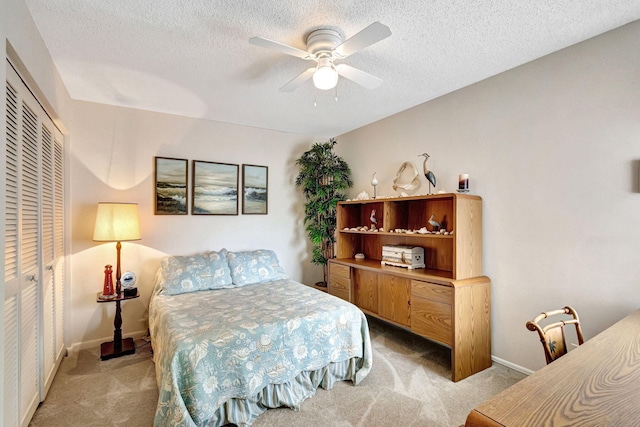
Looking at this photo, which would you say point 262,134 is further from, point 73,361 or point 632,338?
point 632,338

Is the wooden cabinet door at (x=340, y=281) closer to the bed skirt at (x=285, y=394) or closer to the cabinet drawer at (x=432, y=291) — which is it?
the cabinet drawer at (x=432, y=291)

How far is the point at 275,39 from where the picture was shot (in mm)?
2080

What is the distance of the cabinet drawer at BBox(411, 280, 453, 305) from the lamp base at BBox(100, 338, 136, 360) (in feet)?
9.08

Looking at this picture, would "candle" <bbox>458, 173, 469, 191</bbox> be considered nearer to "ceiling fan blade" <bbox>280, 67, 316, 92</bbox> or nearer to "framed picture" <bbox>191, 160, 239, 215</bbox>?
"ceiling fan blade" <bbox>280, 67, 316, 92</bbox>

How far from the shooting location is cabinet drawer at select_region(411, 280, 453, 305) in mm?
2460

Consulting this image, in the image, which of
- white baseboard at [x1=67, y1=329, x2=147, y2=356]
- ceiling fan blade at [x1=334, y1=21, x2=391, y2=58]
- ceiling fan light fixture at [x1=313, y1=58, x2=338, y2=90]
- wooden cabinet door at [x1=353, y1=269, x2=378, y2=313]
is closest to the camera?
ceiling fan blade at [x1=334, y1=21, x2=391, y2=58]

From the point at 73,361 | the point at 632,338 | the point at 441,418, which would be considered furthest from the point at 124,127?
the point at 632,338

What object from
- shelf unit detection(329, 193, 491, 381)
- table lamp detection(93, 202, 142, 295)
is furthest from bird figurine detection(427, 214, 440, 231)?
table lamp detection(93, 202, 142, 295)

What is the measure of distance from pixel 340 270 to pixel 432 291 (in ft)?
4.26

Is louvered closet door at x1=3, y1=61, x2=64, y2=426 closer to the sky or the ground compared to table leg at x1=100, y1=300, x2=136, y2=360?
closer to the sky

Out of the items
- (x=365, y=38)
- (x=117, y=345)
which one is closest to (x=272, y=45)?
(x=365, y=38)

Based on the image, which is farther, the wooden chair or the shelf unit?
the shelf unit

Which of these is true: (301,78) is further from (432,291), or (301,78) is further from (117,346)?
(117,346)

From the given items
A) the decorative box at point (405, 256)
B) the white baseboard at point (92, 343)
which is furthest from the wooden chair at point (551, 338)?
the white baseboard at point (92, 343)
